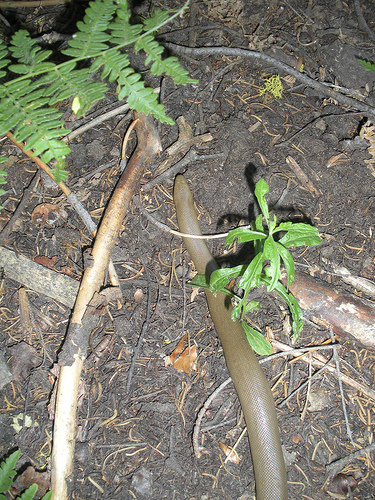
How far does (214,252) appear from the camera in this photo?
133 inches

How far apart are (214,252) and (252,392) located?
4.24 feet

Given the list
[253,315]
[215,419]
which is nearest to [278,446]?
[215,419]

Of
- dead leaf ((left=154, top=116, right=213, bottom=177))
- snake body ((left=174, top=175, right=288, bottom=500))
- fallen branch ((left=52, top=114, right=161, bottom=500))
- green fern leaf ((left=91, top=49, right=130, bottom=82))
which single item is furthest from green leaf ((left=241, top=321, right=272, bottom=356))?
green fern leaf ((left=91, top=49, right=130, bottom=82))

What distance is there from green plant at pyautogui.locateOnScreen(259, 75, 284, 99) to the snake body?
177 centimetres

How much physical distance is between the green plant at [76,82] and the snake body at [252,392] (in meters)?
1.42

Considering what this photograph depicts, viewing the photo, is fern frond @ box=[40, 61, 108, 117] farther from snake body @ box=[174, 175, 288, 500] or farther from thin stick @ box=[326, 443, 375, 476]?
thin stick @ box=[326, 443, 375, 476]

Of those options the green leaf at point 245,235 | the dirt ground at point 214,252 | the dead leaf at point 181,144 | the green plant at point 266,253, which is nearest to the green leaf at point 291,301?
the green plant at point 266,253

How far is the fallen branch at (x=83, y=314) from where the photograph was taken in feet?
8.66

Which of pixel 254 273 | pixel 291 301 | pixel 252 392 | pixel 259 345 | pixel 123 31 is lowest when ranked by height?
pixel 252 392

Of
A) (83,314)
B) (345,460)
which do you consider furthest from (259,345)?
(83,314)

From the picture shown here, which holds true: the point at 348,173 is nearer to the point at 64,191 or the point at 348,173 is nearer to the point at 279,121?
the point at 279,121

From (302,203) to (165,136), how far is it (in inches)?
61.9

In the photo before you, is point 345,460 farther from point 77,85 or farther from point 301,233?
point 77,85

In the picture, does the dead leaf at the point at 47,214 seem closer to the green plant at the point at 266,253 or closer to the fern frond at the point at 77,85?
the fern frond at the point at 77,85
